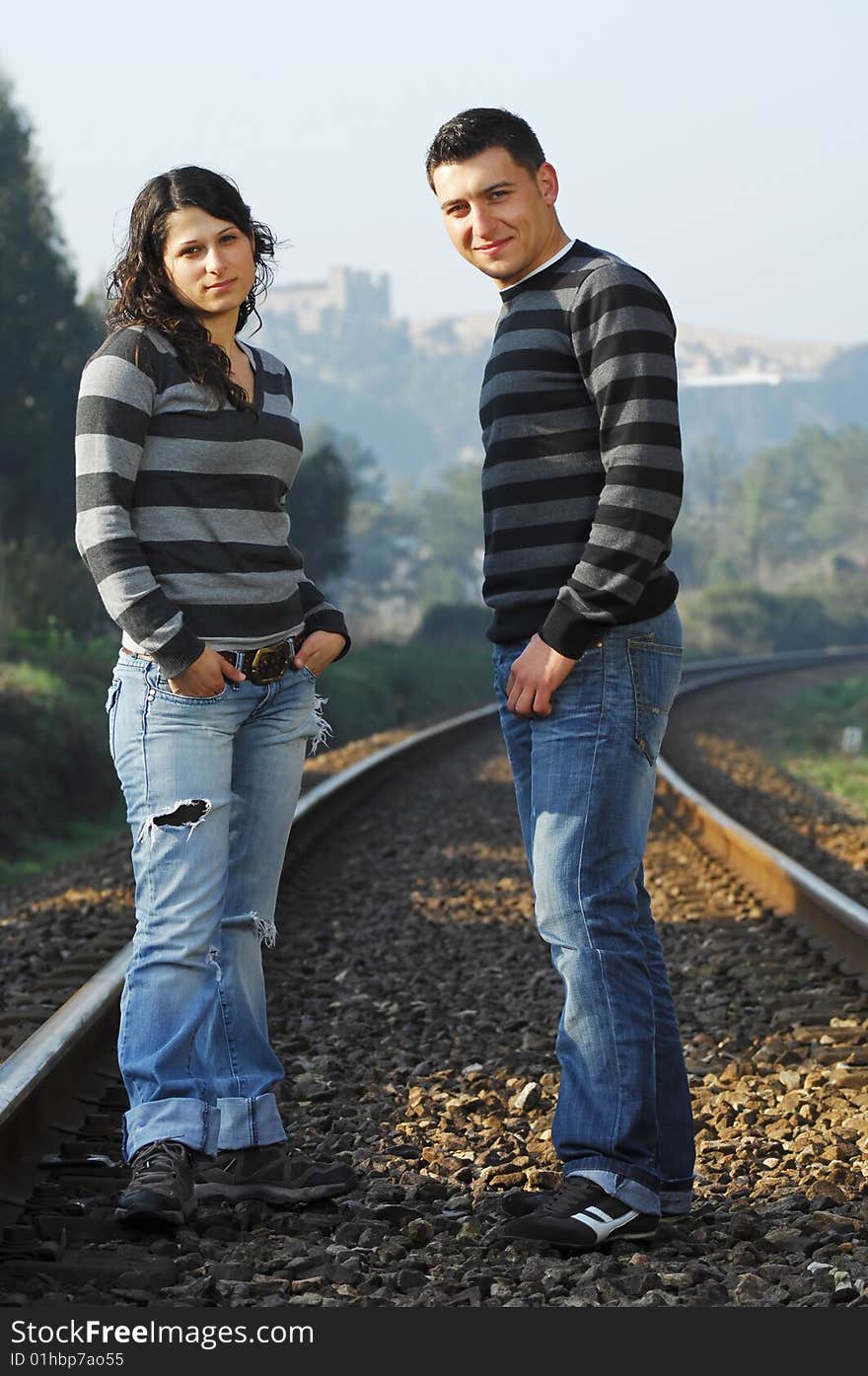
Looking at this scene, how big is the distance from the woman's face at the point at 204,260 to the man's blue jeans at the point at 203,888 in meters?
0.70

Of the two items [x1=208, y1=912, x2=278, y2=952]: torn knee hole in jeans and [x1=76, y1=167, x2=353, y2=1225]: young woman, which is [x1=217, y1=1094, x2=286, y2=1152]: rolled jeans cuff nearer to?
[x1=76, y1=167, x2=353, y2=1225]: young woman

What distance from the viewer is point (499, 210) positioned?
3.00 m

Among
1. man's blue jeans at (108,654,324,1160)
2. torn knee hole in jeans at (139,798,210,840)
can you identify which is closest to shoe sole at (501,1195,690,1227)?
man's blue jeans at (108,654,324,1160)

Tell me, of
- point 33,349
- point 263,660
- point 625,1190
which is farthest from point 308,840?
point 33,349

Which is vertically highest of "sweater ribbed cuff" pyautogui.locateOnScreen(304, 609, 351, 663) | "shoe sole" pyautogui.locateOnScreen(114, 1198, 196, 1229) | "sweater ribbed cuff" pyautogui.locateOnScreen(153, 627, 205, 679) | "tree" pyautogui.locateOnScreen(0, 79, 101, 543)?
"tree" pyautogui.locateOnScreen(0, 79, 101, 543)

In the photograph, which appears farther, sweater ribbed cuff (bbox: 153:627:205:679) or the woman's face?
the woman's face

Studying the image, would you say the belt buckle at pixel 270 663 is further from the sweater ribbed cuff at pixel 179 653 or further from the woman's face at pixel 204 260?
the woman's face at pixel 204 260

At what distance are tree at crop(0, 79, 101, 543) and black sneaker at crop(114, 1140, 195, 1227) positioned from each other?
66.3 feet

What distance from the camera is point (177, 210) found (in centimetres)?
304

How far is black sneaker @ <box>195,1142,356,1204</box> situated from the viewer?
321 cm

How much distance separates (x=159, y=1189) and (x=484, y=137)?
6.61 ft

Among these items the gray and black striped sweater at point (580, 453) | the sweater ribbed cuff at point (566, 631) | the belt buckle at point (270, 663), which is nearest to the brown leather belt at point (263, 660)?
the belt buckle at point (270, 663)

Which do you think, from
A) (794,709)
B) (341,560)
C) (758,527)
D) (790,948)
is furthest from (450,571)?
(790,948)

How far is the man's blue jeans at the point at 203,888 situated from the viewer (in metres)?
3.04
